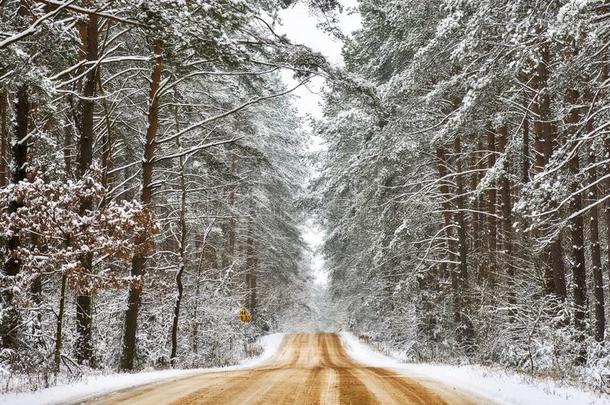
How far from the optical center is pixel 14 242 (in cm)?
973

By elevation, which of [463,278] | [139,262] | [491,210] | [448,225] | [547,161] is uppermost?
[547,161]

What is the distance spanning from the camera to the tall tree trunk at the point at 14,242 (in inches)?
365

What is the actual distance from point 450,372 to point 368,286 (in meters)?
19.0

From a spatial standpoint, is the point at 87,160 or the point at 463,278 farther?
the point at 463,278

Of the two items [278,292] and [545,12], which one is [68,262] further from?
[278,292]

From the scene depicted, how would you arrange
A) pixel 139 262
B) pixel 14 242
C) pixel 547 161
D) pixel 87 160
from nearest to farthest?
1. pixel 14 242
2. pixel 87 160
3. pixel 547 161
4. pixel 139 262

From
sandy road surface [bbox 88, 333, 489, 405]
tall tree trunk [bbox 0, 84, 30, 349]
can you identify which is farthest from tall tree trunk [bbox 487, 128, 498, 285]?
tall tree trunk [bbox 0, 84, 30, 349]

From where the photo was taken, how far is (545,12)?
9.25 meters

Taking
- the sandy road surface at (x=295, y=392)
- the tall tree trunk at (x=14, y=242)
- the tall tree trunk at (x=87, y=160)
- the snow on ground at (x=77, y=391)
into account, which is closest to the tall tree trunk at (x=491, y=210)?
the sandy road surface at (x=295, y=392)

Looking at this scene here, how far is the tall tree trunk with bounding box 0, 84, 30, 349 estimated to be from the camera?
30.4 ft

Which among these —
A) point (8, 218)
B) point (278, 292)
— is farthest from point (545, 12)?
point (278, 292)

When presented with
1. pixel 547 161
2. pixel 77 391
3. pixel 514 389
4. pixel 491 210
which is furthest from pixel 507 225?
pixel 77 391

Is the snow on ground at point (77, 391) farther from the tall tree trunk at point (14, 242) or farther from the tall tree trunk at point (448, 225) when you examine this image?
the tall tree trunk at point (448, 225)

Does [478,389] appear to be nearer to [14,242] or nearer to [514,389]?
[514,389]
